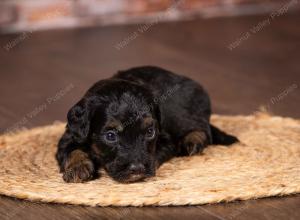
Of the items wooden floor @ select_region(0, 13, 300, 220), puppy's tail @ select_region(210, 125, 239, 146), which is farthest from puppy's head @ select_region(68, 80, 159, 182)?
puppy's tail @ select_region(210, 125, 239, 146)

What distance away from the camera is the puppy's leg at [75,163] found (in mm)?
3541

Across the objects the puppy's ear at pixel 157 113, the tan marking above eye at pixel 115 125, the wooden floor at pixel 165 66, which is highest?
the wooden floor at pixel 165 66

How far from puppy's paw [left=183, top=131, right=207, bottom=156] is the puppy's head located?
14.9 inches

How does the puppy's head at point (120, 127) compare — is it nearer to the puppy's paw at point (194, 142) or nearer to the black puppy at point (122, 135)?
the black puppy at point (122, 135)

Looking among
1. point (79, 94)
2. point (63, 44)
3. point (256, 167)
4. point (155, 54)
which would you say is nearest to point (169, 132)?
point (256, 167)

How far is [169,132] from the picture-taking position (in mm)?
4102

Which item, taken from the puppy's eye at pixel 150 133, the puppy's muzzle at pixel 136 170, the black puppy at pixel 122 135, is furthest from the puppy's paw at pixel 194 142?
the puppy's muzzle at pixel 136 170

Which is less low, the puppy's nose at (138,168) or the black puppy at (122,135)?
the black puppy at (122,135)

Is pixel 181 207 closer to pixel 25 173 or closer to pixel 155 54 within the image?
pixel 25 173

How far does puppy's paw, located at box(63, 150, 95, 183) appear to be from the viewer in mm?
3535

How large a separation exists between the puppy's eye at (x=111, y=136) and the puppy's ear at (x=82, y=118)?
0.14 m

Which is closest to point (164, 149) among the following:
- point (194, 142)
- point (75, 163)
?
point (194, 142)

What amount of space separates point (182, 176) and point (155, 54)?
12.2 ft

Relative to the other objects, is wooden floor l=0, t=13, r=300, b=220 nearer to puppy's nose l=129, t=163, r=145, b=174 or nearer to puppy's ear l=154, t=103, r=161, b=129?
puppy's nose l=129, t=163, r=145, b=174
